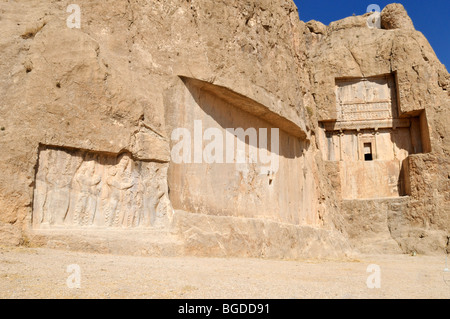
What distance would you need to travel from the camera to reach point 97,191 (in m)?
9.51

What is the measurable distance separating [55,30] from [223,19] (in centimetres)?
513

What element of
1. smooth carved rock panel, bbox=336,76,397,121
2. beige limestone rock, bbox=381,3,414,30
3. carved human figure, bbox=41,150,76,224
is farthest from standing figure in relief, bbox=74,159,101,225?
beige limestone rock, bbox=381,3,414,30

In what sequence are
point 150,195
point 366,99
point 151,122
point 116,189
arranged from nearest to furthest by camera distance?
point 116,189
point 150,195
point 151,122
point 366,99

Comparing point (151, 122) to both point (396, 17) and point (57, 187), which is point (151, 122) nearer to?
point (57, 187)

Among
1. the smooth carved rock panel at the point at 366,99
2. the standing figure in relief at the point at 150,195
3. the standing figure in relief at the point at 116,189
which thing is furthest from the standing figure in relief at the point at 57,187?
the smooth carved rock panel at the point at 366,99

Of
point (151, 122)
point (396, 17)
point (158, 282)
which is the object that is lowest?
point (158, 282)

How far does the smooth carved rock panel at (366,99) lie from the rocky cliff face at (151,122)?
9159 mm

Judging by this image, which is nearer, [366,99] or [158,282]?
[158,282]

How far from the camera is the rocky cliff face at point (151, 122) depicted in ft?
29.1

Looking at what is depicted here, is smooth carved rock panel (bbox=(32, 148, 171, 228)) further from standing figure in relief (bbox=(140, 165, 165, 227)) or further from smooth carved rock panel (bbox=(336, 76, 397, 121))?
smooth carved rock panel (bbox=(336, 76, 397, 121))

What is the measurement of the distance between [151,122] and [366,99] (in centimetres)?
1881

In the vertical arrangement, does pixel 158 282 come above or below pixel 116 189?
below

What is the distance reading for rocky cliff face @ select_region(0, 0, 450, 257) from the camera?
8859 millimetres

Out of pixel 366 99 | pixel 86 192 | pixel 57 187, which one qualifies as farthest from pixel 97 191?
pixel 366 99
